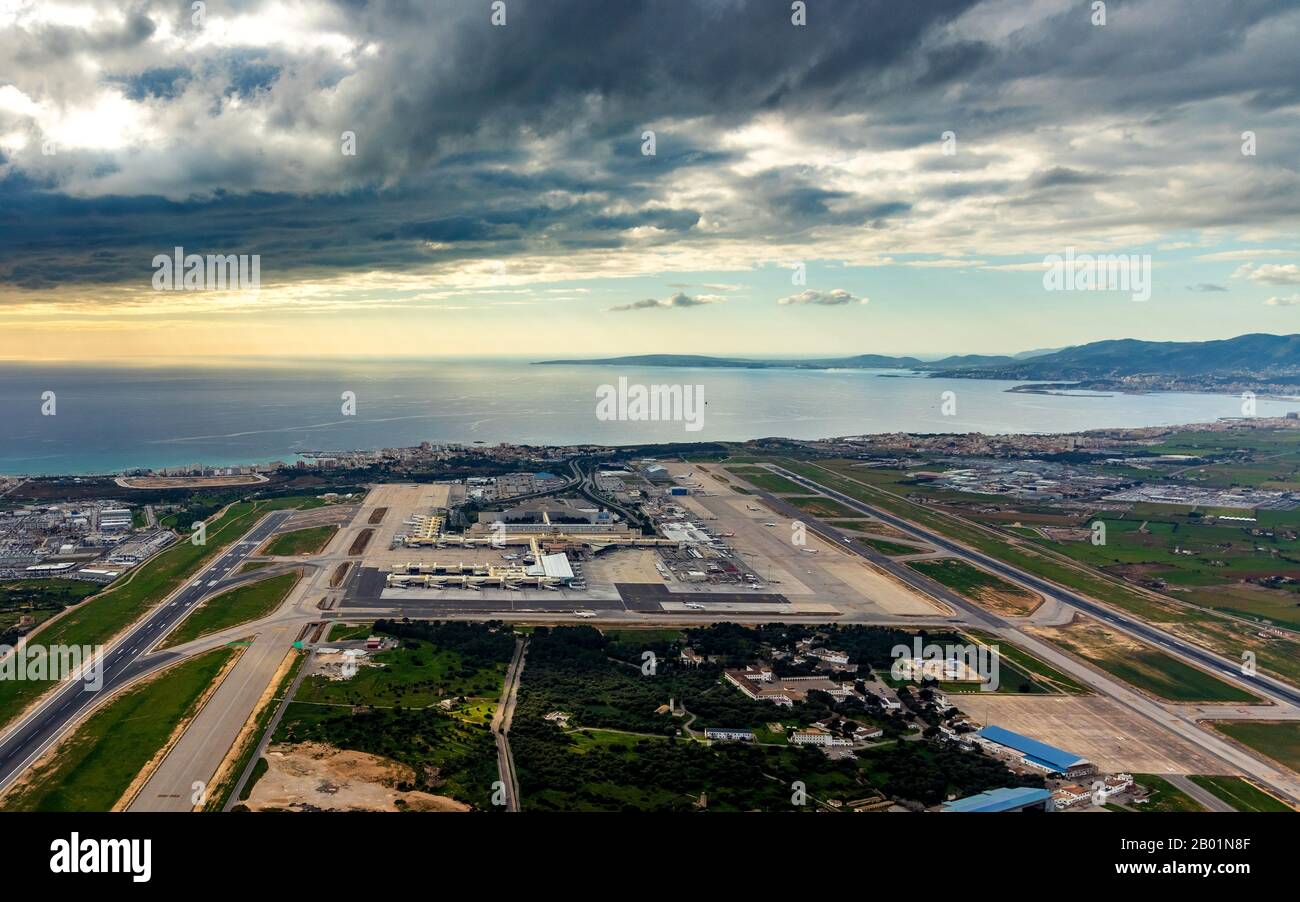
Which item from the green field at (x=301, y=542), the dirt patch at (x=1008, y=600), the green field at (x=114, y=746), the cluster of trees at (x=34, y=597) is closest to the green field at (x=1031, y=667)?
the dirt patch at (x=1008, y=600)

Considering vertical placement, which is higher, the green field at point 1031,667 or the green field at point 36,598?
the green field at point 36,598

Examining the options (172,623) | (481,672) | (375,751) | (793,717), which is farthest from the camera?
(172,623)

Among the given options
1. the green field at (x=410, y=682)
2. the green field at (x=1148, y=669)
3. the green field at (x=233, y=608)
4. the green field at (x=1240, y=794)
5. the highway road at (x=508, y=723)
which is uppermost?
the green field at (x=233, y=608)

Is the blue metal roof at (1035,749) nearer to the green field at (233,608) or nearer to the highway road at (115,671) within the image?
the highway road at (115,671)

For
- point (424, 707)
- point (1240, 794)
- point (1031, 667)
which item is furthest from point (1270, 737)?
point (424, 707)

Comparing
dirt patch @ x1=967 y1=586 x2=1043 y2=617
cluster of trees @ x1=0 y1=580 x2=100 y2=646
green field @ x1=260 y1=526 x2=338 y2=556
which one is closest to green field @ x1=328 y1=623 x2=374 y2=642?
cluster of trees @ x1=0 y1=580 x2=100 y2=646

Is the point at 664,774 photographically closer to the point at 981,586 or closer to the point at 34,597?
the point at 981,586

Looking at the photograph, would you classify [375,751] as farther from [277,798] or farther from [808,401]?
[808,401]

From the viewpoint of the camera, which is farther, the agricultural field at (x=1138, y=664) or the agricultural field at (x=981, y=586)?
the agricultural field at (x=981, y=586)
